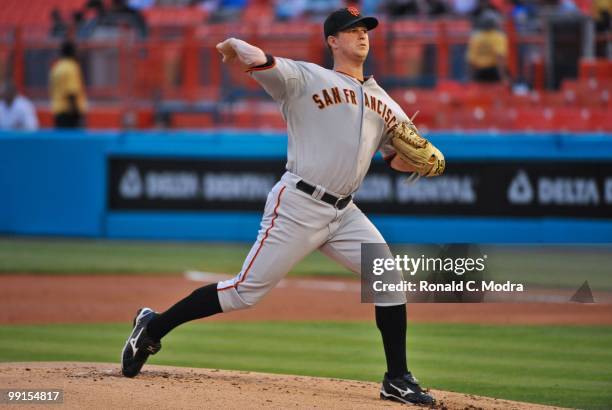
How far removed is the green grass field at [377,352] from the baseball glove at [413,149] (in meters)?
1.60

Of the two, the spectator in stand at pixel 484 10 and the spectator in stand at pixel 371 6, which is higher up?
the spectator in stand at pixel 484 10

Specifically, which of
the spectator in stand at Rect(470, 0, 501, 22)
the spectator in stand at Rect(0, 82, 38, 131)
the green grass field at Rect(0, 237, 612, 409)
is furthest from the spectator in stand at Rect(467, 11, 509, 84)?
the spectator in stand at Rect(0, 82, 38, 131)

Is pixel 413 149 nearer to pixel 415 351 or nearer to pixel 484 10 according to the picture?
pixel 415 351

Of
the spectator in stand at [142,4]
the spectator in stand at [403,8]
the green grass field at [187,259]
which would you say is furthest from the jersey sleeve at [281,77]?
the spectator in stand at [142,4]

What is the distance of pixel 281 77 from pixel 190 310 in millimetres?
1407

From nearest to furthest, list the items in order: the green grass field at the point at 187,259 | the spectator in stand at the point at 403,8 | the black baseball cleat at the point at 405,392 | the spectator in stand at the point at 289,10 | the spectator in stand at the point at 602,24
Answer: the black baseball cleat at the point at 405,392, the green grass field at the point at 187,259, the spectator in stand at the point at 602,24, the spectator in stand at the point at 403,8, the spectator in stand at the point at 289,10

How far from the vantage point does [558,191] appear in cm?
1491

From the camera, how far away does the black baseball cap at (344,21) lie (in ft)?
20.4

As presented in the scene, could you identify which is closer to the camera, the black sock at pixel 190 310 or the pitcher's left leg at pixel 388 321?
the pitcher's left leg at pixel 388 321

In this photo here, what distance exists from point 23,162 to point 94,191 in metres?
1.20

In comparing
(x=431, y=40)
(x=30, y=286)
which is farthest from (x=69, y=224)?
(x=431, y=40)

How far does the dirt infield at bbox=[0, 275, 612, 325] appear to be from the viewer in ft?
34.5

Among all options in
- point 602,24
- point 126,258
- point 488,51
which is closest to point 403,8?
point 488,51

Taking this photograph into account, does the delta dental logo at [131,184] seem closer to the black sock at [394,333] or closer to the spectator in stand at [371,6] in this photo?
the spectator in stand at [371,6]
